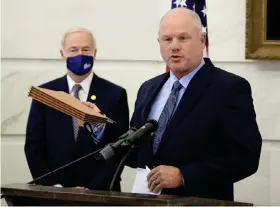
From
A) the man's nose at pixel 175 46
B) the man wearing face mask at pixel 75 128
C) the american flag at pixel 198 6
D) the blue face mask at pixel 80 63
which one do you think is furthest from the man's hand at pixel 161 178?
the american flag at pixel 198 6

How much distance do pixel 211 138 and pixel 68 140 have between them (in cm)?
123

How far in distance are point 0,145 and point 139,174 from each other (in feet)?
A: 8.63

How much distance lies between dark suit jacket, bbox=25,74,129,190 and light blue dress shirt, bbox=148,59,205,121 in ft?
2.13

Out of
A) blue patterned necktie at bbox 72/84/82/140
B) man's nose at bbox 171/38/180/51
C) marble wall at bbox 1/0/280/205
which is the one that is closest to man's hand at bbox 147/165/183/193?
man's nose at bbox 171/38/180/51

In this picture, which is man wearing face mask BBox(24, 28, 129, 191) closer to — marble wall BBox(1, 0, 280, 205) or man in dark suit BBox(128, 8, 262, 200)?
man in dark suit BBox(128, 8, 262, 200)

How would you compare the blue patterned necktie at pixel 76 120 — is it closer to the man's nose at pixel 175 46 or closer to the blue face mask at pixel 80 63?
the blue face mask at pixel 80 63

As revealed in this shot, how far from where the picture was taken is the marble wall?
475cm

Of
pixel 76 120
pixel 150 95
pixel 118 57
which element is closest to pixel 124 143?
pixel 150 95

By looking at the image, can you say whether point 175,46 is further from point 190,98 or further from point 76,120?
point 76,120

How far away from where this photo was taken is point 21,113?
5098 millimetres

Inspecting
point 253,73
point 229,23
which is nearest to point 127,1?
point 229,23

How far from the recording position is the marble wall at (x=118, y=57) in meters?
4.75

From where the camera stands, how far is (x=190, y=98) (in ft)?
9.38

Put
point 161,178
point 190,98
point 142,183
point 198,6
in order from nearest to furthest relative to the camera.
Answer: point 161,178 → point 142,183 → point 190,98 → point 198,6
